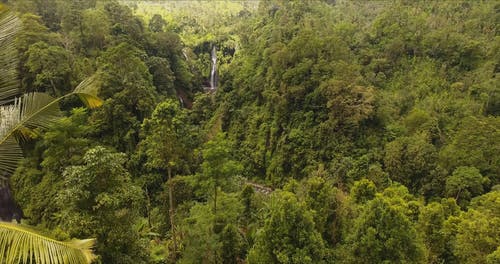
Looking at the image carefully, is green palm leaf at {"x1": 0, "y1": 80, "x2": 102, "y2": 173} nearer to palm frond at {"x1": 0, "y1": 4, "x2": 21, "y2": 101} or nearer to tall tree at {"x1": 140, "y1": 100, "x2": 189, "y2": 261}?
palm frond at {"x1": 0, "y1": 4, "x2": 21, "y2": 101}

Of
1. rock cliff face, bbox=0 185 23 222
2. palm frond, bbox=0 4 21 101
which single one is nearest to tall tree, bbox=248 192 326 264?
palm frond, bbox=0 4 21 101

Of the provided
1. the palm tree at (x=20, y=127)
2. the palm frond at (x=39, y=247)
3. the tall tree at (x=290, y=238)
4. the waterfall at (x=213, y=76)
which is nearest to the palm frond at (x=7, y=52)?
the palm tree at (x=20, y=127)

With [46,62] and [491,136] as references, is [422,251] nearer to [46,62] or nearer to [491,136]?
[491,136]

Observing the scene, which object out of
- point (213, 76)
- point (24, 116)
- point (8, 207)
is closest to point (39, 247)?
point (24, 116)

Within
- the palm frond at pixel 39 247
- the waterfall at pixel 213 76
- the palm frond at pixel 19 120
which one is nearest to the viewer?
the palm frond at pixel 39 247

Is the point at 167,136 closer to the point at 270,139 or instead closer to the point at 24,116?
the point at 24,116

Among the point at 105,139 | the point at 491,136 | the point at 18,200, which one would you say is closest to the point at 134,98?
the point at 105,139

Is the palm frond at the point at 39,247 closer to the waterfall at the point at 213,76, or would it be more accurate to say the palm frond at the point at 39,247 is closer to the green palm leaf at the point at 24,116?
the green palm leaf at the point at 24,116
